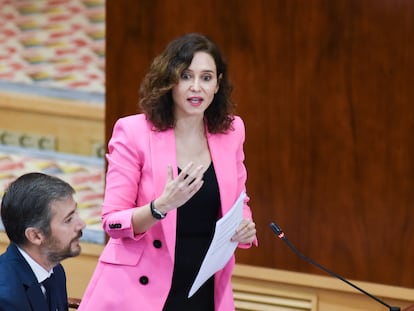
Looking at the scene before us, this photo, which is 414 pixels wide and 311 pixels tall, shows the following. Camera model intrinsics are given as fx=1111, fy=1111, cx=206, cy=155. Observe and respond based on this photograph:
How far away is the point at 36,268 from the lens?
2.46m

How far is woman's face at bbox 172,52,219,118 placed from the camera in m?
2.64

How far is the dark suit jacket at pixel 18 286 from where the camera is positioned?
236cm

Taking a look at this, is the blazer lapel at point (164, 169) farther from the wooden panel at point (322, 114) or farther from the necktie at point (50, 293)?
the wooden panel at point (322, 114)

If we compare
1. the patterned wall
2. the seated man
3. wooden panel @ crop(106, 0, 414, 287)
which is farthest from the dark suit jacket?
the patterned wall

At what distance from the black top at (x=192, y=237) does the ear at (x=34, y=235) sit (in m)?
0.36

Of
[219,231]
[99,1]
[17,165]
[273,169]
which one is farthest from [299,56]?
[99,1]

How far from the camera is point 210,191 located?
8.74ft

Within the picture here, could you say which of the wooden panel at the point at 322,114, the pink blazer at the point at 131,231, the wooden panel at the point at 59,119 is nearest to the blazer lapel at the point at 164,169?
the pink blazer at the point at 131,231

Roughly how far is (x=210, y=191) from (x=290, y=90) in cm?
100

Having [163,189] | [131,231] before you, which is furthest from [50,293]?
[163,189]

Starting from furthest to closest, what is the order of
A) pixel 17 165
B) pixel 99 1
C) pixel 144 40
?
1. pixel 99 1
2. pixel 17 165
3. pixel 144 40

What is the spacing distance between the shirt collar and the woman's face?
0.52 meters

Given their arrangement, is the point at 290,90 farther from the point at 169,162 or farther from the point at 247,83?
the point at 169,162

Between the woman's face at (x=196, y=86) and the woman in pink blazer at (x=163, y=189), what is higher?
the woman's face at (x=196, y=86)
